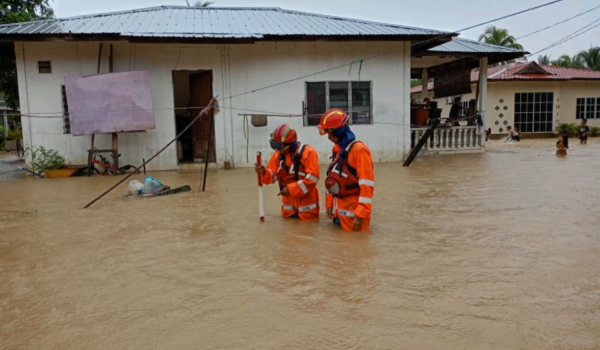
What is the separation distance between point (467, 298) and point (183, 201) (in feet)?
16.9

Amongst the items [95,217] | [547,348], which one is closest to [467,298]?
[547,348]

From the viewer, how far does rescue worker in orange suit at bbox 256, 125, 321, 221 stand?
5.27 metres

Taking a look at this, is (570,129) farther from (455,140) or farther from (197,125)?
(197,125)

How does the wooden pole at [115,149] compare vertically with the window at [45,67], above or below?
below

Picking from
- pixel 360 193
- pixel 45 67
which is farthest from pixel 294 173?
pixel 45 67

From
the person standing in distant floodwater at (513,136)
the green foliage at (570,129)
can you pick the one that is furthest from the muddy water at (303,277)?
the green foliage at (570,129)

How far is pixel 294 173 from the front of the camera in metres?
5.50

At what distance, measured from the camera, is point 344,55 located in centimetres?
→ 1261

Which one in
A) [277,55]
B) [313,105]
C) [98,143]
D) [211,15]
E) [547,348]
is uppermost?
[211,15]

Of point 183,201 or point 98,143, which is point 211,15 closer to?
point 98,143

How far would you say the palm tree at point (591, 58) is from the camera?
36.8 meters

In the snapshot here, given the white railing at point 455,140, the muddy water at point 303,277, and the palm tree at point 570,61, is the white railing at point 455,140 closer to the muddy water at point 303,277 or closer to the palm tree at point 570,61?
the muddy water at point 303,277

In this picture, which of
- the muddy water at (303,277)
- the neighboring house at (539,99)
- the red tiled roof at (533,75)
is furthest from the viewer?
the neighboring house at (539,99)

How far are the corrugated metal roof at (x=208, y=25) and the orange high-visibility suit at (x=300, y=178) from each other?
6366 mm
